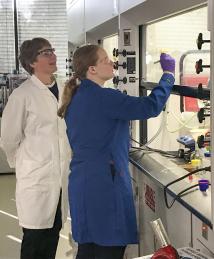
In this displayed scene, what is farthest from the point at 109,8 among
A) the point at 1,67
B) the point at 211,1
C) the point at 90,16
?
the point at 1,67

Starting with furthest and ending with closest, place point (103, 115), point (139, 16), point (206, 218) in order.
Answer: point (139, 16), point (103, 115), point (206, 218)

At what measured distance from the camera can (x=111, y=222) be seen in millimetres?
1952

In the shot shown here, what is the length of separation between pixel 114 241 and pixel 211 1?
3.76 feet

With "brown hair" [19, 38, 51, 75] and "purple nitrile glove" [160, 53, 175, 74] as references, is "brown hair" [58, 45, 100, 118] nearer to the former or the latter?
"purple nitrile glove" [160, 53, 175, 74]

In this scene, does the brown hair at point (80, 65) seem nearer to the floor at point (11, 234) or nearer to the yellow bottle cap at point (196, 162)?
the yellow bottle cap at point (196, 162)

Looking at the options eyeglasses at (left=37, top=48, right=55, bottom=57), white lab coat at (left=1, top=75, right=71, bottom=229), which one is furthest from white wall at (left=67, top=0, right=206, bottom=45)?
white lab coat at (left=1, top=75, right=71, bottom=229)

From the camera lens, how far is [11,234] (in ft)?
11.7

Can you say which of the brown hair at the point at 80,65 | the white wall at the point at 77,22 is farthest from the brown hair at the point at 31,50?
the white wall at the point at 77,22

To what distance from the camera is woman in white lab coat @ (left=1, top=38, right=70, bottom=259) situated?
93.5 inches

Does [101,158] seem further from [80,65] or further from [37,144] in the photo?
[37,144]

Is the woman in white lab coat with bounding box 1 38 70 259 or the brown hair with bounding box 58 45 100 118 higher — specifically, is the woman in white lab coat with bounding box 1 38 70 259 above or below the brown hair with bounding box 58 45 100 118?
below

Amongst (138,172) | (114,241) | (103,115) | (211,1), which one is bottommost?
(114,241)

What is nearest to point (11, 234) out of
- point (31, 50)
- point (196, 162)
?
point (31, 50)

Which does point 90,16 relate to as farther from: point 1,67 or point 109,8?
point 1,67
